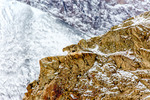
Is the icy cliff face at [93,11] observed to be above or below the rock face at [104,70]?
above

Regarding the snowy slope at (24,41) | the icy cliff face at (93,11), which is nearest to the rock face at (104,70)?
the snowy slope at (24,41)

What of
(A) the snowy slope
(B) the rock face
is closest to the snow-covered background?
(A) the snowy slope

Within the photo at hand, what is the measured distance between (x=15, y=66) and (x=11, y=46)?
8.79 metres

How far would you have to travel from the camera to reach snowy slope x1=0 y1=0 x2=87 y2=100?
33031 mm

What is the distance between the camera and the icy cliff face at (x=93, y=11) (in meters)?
57.5

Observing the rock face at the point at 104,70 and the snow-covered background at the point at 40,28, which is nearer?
the rock face at the point at 104,70

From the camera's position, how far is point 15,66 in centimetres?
3628

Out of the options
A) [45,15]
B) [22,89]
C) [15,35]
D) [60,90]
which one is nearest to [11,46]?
[15,35]

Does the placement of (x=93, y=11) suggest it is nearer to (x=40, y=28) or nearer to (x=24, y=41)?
(x=40, y=28)

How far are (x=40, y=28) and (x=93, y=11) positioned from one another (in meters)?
29.1

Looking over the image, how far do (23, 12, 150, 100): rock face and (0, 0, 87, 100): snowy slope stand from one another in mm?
24305

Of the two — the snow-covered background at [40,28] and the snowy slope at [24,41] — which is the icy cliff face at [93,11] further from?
the snowy slope at [24,41]

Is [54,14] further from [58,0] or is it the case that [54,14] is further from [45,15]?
[58,0]

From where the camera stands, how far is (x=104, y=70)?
32.6 feet
